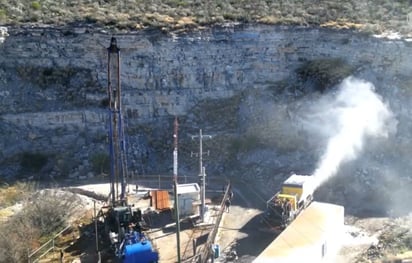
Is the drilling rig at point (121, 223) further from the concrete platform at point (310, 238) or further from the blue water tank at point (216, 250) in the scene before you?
the concrete platform at point (310, 238)

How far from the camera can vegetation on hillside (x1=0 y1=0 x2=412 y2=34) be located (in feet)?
125

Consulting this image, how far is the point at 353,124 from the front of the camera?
32219mm

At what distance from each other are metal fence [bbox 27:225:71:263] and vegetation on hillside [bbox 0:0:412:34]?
17.5 meters

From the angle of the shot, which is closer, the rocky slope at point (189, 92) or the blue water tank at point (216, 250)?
the blue water tank at point (216, 250)

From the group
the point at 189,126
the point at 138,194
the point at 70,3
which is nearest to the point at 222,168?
the point at 189,126

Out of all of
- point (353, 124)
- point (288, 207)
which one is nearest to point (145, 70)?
point (353, 124)

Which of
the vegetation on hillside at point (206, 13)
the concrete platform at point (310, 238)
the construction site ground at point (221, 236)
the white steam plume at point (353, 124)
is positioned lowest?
the construction site ground at point (221, 236)

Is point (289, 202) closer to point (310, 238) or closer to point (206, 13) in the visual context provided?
point (310, 238)

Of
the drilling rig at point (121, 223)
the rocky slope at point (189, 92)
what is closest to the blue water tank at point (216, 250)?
the drilling rig at point (121, 223)

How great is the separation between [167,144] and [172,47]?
662cm

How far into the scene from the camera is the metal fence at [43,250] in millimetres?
22938

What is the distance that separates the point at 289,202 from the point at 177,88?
13.5 meters

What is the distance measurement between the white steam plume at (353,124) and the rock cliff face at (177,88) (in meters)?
1.13

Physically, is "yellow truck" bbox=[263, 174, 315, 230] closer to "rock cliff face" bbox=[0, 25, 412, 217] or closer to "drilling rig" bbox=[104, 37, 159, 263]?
"rock cliff face" bbox=[0, 25, 412, 217]
